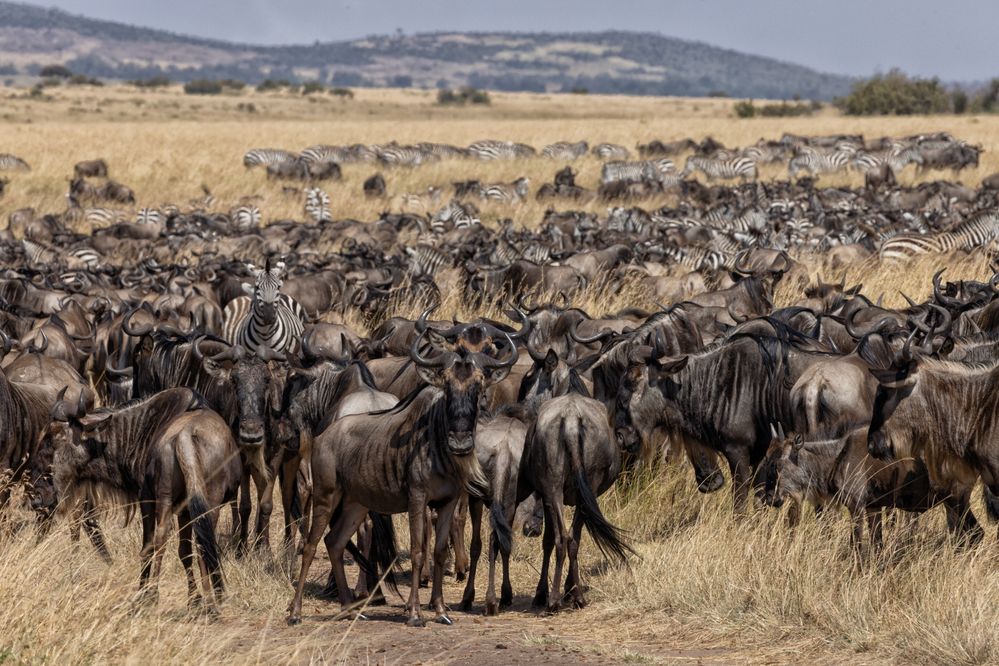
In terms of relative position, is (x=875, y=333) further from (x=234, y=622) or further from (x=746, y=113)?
(x=746, y=113)

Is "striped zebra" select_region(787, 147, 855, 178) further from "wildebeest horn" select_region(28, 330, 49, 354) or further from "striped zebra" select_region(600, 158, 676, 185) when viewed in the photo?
"wildebeest horn" select_region(28, 330, 49, 354)

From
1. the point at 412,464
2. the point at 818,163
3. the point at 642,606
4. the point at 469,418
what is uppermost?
the point at 469,418

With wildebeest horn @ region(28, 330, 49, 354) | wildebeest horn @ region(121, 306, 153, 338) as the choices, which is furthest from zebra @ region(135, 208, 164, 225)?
wildebeest horn @ region(121, 306, 153, 338)

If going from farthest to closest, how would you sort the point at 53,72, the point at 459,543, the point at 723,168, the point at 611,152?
the point at 53,72
the point at 611,152
the point at 723,168
the point at 459,543

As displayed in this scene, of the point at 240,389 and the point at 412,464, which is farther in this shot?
the point at 240,389

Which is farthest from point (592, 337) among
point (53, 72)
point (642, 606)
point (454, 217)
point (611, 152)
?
point (53, 72)

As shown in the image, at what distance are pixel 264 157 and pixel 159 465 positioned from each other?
28.0m

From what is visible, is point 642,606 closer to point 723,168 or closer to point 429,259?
point 429,259

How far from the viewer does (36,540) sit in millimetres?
6926

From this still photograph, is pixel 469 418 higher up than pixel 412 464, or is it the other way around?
pixel 469 418

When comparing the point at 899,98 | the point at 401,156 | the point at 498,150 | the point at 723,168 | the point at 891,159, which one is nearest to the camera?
the point at 891,159

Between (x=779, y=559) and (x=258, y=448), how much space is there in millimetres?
2686

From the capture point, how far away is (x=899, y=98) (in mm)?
58906

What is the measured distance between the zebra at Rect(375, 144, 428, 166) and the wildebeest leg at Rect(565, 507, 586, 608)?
28097 millimetres
